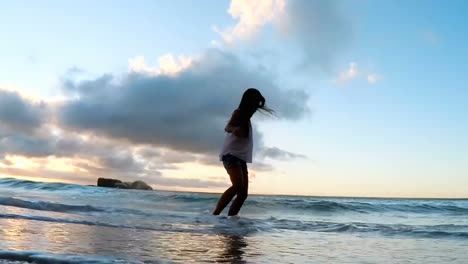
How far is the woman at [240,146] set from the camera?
22.1ft

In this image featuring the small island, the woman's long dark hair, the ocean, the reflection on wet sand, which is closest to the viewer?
the ocean

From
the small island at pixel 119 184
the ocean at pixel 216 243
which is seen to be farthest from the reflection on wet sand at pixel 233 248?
the small island at pixel 119 184

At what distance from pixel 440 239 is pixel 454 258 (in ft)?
6.11

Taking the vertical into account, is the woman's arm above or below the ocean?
above

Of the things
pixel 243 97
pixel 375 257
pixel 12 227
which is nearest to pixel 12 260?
pixel 12 227

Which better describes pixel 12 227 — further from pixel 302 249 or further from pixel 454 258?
pixel 454 258

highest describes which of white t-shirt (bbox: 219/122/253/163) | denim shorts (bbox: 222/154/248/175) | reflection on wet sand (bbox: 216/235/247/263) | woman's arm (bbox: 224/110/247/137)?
woman's arm (bbox: 224/110/247/137)

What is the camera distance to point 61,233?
3994mm

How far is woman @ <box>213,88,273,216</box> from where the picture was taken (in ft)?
22.1

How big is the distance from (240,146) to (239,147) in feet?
0.07

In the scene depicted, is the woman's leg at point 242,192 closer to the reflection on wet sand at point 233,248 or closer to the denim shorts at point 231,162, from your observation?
the denim shorts at point 231,162

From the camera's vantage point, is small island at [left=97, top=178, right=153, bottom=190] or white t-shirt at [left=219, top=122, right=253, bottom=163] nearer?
white t-shirt at [left=219, top=122, right=253, bottom=163]

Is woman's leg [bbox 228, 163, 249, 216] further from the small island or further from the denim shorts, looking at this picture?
the small island

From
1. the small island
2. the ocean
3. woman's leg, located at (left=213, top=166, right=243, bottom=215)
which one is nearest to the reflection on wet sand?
the ocean
